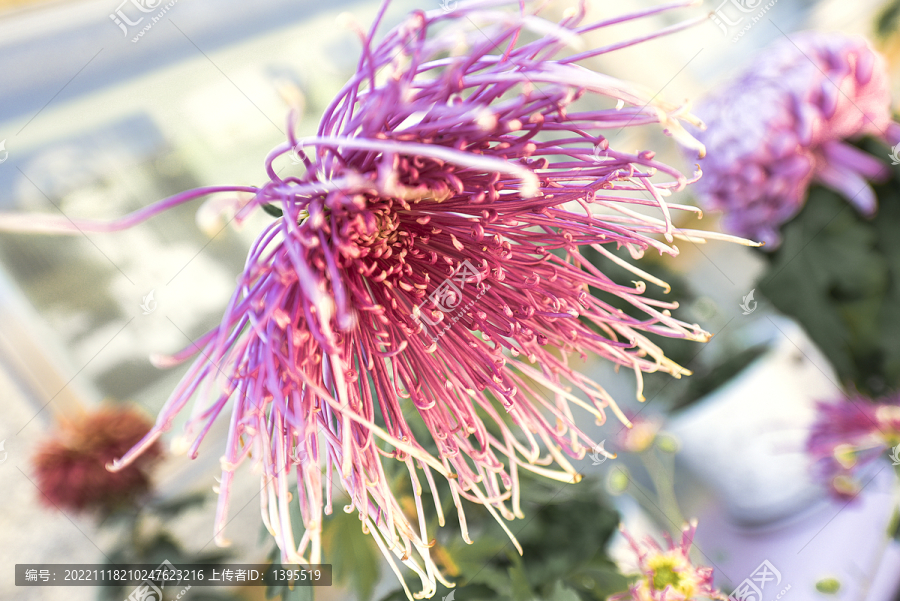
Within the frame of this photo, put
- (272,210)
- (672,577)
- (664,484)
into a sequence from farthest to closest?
1. (664,484)
2. (672,577)
3. (272,210)

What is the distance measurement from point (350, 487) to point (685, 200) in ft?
2.69

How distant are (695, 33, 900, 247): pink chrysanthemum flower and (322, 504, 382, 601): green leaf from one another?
1.58 ft

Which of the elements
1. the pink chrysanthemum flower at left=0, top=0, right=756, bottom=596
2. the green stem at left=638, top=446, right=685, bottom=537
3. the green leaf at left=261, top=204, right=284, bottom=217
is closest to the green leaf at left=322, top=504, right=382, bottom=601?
the pink chrysanthemum flower at left=0, top=0, right=756, bottom=596

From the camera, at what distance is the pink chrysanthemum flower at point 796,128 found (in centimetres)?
48

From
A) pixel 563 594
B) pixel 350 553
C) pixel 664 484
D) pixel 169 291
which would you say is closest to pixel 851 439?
pixel 664 484

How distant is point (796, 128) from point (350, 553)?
55 centimetres

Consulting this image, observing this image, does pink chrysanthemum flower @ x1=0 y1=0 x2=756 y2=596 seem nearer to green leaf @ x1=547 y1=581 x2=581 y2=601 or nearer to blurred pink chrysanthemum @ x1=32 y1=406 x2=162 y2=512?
green leaf @ x1=547 y1=581 x2=581 y2=601

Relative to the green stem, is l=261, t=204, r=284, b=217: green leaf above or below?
above

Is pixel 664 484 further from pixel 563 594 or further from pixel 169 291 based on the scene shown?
pixel 169 291

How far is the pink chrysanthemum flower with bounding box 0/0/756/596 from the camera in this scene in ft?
0.66

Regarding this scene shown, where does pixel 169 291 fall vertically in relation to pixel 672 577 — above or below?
above

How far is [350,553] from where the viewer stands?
37 cm

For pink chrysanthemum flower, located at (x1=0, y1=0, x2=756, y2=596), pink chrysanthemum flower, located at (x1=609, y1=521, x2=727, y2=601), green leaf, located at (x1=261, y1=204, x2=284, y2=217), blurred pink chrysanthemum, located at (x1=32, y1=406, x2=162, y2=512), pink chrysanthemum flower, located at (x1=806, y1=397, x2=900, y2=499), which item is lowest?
pink chrysanthemum flower, located at (x1=609, y1=521, x2=727, y2=601)

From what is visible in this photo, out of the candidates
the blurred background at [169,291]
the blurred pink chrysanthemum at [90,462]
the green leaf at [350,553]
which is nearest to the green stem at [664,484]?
Answer: the blurred background at [169,291]
